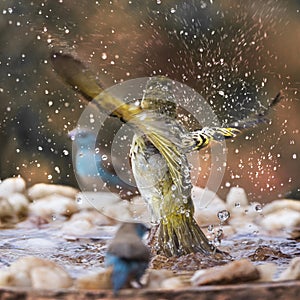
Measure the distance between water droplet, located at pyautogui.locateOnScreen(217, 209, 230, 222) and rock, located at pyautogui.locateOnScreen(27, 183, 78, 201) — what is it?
0.27m

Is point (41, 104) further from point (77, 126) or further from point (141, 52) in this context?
point (141, 52)

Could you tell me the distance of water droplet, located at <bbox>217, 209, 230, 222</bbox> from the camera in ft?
4.30

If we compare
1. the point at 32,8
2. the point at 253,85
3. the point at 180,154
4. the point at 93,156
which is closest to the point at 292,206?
the point at 253,85

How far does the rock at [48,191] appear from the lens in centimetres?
138

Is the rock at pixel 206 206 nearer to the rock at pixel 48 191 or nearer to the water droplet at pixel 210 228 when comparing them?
the water droplet at pixel 210 228

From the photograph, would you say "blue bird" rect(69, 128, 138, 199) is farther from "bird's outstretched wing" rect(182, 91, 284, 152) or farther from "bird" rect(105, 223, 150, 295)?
"bird" rect(105, 223, 150, 295)

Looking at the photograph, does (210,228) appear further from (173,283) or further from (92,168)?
(173,283)

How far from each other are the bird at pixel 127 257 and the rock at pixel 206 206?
65cm

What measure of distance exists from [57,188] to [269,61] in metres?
0.45

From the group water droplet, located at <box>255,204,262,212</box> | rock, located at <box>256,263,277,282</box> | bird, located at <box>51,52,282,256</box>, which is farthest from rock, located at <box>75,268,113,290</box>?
water droplet, located at <box>255,204,262,212</box>

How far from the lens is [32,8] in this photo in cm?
134

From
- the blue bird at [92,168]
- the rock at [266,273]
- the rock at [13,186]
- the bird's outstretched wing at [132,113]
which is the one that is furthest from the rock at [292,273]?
the rock at [13,186]

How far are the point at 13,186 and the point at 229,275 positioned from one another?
0.79 m

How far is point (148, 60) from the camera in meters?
1.33
